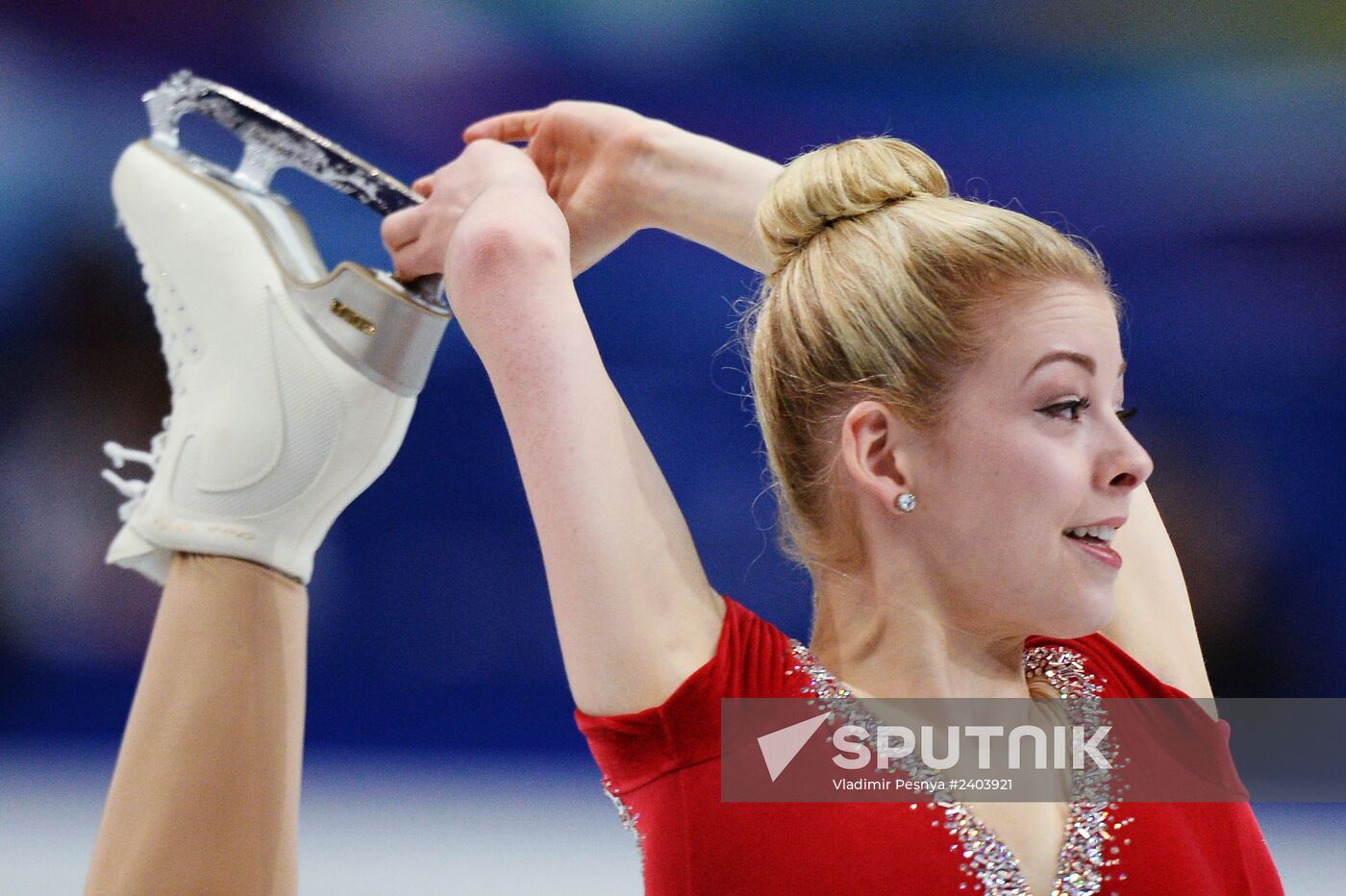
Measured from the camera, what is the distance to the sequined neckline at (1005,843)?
671mm

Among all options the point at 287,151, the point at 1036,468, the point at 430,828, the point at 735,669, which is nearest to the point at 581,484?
the point at 735,669

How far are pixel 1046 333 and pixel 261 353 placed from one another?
0.57m

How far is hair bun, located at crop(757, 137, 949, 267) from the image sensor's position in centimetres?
75

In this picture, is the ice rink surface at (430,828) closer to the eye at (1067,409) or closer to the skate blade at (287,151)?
the skate blade at (287,151)

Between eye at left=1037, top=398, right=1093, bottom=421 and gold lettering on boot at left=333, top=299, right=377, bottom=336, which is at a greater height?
gold lettering on boot at left=333, top=299, right=377, bottom=336

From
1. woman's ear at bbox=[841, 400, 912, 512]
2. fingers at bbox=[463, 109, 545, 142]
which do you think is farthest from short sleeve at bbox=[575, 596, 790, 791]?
fingers at bbox=[463, 109, 545, 142]

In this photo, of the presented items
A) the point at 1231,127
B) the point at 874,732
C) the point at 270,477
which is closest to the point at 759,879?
the point at 874,732

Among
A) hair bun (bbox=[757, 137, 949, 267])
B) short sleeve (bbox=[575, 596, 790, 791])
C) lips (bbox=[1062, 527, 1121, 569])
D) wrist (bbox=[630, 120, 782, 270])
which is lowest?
short sleeve (bbox=[575, 596, 790, 791])

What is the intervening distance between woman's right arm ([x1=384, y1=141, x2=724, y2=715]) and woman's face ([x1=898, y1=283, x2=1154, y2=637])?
0.14 meters

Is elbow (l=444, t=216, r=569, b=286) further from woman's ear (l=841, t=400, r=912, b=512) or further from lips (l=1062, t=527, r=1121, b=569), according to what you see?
lips (l=1062, t=527, r=1121, b=569)

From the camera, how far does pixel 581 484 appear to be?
2.19ft

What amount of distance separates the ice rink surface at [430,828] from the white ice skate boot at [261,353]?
57 centimetres

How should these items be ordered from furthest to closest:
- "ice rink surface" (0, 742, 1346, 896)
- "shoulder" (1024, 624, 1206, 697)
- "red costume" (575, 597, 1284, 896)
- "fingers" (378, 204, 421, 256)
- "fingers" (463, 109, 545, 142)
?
"ice rink surface" (0, 742, 1346, 896) → "fingers" (463, 109, 545, 142) → "fingers" (378, 204, 421, 256) → "shoulder" (1024, 624, 1206, 697) → "red costume" (575, 597, 1284, 896)

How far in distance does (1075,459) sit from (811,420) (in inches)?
5.8
